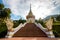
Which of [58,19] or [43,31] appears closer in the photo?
[43,31]

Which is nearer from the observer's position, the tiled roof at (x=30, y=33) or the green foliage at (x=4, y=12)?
the tiled roof at (x=30, y=33)

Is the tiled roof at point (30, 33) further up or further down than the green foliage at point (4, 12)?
further down

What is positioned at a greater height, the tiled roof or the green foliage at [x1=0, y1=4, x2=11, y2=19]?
the green foliage at [x1=0, y1=4, x2=11, y2=19]

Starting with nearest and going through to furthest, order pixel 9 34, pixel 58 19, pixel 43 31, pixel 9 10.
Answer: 1. pixel 9 34
2. pixel 43 31
3. pixel 9 10
4. pixel 58 19

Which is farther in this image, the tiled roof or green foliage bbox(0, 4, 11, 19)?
green foliage bbox(0, 4, 11, 19)

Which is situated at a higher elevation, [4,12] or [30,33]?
[4,12]

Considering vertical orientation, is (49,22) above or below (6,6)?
below

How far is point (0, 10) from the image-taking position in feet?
49.1

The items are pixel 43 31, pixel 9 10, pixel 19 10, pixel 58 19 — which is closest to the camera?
pixel 43 31

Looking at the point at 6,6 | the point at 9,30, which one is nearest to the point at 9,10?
the point at 6,6

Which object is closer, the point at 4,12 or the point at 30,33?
the point at 30,33

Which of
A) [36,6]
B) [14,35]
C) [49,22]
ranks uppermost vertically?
[36,6]

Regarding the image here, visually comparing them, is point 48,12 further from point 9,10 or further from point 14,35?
point 14,35

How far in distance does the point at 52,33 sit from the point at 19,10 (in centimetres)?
672
